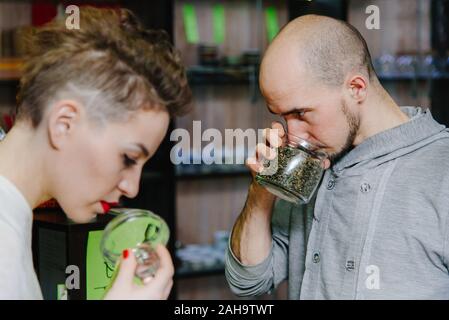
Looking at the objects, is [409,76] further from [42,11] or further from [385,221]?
[385,221]

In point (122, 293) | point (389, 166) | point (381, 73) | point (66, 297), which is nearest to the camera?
point (122, 293)

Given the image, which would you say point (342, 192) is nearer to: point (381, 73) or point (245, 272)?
point (245, 272)

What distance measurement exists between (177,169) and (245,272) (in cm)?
145

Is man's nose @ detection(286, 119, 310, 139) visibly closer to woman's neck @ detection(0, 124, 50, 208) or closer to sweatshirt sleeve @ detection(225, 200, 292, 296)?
sweatshirt sleeve @ detection(225, 200, 292, 296)

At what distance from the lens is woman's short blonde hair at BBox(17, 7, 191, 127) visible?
100cm

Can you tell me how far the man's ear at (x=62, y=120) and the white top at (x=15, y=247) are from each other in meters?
0.10

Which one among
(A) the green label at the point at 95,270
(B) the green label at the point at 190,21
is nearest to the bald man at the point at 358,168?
(A) the green label at the point at 95,270

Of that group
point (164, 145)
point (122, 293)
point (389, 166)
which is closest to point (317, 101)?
point (389, 166)

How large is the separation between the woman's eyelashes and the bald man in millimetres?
445

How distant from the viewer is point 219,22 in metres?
3.22

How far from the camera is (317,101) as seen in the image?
1.45 metres

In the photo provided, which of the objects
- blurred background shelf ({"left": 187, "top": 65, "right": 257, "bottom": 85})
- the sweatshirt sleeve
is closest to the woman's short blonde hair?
the sweatshirt sleeve

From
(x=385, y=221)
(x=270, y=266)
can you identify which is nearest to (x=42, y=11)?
(x=270, y=266)

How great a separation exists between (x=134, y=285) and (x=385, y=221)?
2.12 ft
